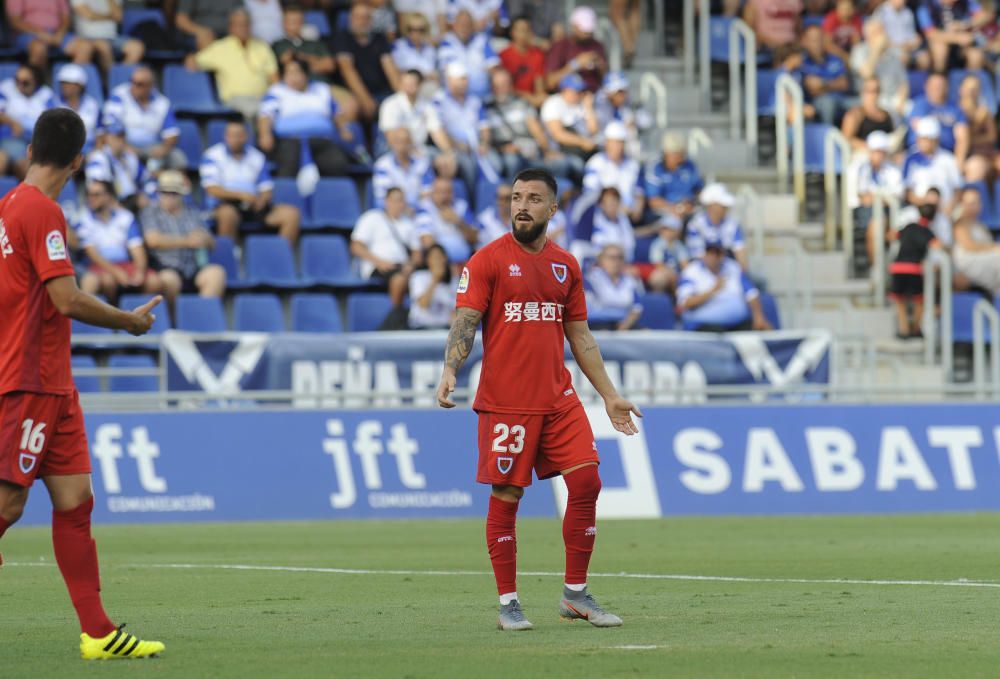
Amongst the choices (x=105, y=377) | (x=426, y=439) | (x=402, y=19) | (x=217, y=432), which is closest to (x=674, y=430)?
(x=426, y=439)

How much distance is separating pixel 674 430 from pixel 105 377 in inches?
247

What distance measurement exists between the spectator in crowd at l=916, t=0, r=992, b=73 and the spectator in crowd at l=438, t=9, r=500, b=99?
756cm

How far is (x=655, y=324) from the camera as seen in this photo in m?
22.3

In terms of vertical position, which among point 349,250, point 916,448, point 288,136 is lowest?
point 916,448

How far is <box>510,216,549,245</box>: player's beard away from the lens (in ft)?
31.1

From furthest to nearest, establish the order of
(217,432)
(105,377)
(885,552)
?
1. (105,377)
2. (217,432)
3. (885,552)

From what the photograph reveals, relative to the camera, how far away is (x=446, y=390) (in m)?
9.33

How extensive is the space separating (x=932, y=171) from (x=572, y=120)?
531 cm

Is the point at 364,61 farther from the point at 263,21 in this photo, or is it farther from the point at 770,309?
the point at 770,309

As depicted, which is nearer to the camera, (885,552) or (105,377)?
(885,552)

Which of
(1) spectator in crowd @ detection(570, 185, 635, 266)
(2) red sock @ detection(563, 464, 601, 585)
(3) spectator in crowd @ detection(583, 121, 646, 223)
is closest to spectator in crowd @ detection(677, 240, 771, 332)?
(1) spectator in crowd @ detection(570, 185, 635, 266)

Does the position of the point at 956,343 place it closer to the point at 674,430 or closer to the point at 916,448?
the point at 916,448

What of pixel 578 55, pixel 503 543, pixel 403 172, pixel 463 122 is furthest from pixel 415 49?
pixel 503 543

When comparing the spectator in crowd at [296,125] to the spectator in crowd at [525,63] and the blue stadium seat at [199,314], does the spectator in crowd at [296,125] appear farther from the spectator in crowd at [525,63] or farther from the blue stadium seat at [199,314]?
the spectator in crowd at [525,63]
